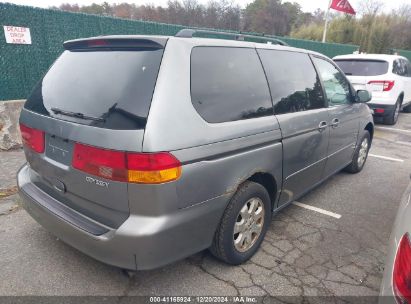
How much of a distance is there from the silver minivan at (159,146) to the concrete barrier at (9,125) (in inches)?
121

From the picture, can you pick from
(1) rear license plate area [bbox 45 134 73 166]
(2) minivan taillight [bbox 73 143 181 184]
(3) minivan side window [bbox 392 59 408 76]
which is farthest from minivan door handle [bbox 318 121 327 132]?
(3) minivan side window [bbox 392 59 408 76]

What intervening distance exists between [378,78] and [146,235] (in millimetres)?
8024

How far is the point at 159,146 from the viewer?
1.89 meters

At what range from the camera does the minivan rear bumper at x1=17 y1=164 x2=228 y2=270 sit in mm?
1974

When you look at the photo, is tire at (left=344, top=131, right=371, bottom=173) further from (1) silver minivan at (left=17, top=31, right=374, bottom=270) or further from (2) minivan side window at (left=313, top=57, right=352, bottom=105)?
(1) silver minivan at (left=17, top=31, right=374, bottom=270)

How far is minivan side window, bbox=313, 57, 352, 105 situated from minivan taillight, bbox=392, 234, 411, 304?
7.97 ft

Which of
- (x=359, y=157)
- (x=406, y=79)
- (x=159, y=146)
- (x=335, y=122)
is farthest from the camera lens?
(x=406, y=79)

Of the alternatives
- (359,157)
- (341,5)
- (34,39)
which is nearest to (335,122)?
(359,157)

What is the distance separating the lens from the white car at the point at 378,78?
8.05 m

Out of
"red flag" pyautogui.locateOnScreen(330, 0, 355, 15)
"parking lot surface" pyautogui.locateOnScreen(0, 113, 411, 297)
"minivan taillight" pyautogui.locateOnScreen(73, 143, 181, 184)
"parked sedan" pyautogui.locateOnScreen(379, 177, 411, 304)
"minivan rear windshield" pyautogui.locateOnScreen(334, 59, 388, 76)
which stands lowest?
"parking lot surface" pyautogui.locateOnScreen(0, 113, 411, 297)

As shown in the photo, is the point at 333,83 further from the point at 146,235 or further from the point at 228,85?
the point at 146,235

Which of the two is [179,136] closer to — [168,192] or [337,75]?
[168,192]

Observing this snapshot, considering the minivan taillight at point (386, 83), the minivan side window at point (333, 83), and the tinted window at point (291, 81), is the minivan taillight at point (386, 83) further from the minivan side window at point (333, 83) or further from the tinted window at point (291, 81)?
the tinted window at point (291, 81)

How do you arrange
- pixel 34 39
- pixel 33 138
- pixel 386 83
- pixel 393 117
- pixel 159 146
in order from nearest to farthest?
pixel 159 146, pixel 33 138, pixel 34 39, pixel 386 83, pixel 393 117
